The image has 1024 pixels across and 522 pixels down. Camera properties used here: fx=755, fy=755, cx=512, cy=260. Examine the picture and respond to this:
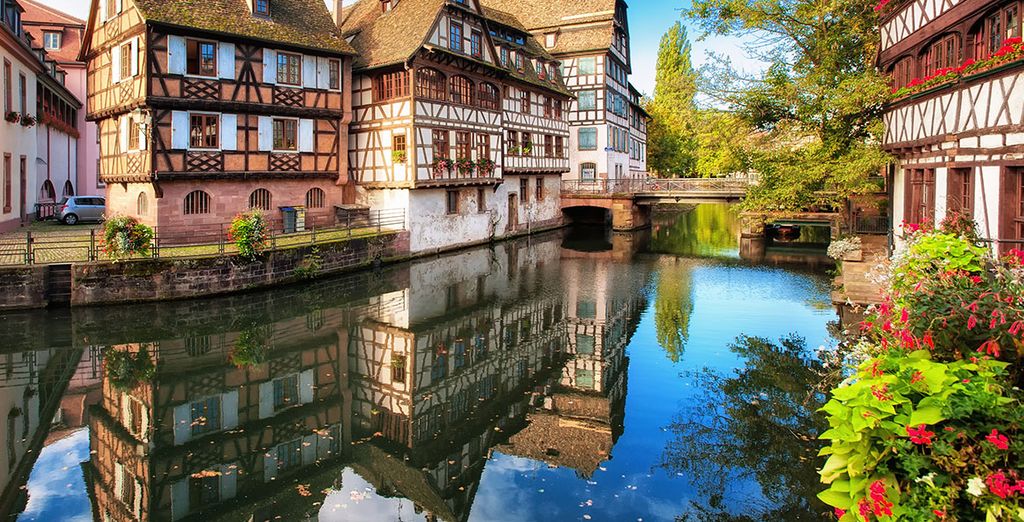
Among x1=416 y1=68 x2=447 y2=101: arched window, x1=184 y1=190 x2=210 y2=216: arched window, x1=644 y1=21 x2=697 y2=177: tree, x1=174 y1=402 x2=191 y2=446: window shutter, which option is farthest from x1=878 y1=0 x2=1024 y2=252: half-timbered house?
x1=644 y1=21 x2=697 y2=177: tree

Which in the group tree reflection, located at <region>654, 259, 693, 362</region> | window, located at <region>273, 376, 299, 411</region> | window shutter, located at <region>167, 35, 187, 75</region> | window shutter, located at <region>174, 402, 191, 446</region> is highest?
window shutter, located at <region>167, 35, 187, 75</region>

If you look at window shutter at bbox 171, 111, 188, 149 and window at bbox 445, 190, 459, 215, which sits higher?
window shutter at bbox 171, 111, 188, 149

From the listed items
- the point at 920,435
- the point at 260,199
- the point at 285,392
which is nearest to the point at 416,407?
the point at 285,392

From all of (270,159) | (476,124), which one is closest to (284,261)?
(270,159)

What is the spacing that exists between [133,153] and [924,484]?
84.6 ft

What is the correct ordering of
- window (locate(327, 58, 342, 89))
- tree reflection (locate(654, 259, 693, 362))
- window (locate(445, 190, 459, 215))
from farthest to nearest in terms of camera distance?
window (locate(445, 190, 459, 215))
window (locate(327, 58, 342, 89))
tree reflection (locate(654, 259, 693, 362))

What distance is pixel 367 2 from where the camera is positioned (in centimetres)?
3581

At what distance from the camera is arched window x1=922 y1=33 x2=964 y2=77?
1722cm

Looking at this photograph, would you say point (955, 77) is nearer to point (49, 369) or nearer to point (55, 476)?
point (55, 476)

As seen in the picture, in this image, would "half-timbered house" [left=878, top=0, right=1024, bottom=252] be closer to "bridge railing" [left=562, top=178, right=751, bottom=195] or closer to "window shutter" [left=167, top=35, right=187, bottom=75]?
"bridge railing" [left=562, top=178, right=751, bottom=195]

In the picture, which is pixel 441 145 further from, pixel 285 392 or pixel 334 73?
pixel 285 392

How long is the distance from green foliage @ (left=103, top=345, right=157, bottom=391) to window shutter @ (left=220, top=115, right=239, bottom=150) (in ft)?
37.0

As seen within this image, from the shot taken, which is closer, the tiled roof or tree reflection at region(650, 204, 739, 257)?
the tiled roof

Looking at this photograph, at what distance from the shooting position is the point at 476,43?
32531 millimetres
